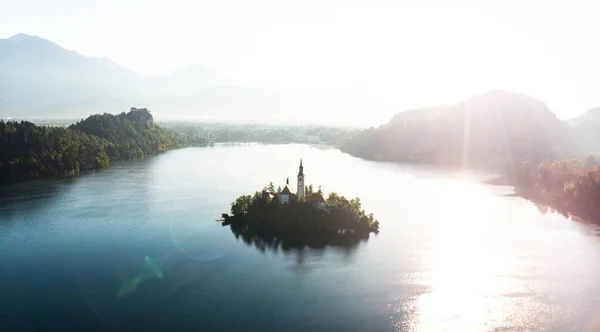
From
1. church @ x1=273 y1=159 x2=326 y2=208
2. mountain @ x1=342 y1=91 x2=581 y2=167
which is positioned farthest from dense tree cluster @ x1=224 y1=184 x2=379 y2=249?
mountain @ x1=342 y1=91 x2=581 y2=167

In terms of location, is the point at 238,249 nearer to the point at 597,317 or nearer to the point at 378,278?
the point at 378,278

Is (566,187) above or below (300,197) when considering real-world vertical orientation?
below

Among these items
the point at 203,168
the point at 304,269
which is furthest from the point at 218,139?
the point at 304,269

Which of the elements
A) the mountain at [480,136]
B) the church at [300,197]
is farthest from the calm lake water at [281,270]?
the mountain at [480,136]

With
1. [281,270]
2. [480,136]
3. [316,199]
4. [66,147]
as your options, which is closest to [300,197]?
[316,199]

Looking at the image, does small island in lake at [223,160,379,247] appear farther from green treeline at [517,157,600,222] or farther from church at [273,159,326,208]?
green treeline at [517,157,600,222]

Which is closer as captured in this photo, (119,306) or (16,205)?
(119,306)

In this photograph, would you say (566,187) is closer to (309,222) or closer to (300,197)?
(300,197)

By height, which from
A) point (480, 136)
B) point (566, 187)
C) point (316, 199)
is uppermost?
point (480, 136)
